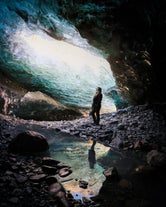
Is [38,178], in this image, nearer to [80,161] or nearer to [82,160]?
[80,161]

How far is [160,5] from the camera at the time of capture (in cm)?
654

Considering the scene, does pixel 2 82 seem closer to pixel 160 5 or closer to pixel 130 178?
pixel 160 5

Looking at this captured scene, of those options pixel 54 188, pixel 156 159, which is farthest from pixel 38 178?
pixel 156 159

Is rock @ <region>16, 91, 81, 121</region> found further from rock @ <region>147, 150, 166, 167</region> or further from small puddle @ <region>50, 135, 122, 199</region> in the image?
rock @ <region>147, 150, 166, 167</region>

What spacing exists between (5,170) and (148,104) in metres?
8.20

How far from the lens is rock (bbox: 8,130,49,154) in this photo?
15.3 ft

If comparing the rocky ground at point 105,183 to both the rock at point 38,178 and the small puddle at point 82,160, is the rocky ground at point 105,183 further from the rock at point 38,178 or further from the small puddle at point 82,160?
the small puddle at point 82,160

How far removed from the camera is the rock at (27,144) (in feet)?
15.3

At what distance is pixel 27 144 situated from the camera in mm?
4797

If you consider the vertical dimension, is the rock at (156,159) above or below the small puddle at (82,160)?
above

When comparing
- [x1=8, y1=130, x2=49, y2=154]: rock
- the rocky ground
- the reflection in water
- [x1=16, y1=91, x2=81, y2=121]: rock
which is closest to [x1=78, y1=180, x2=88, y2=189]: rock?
the reflection in water

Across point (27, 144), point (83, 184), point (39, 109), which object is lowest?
point (83, 184)

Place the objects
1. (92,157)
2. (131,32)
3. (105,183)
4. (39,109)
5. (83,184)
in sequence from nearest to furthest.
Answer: (83,184) < (105,183) < (92,157) < (131,32) < (39,109)

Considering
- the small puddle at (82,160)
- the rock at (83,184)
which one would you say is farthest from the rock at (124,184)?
the rock at (83,184)
